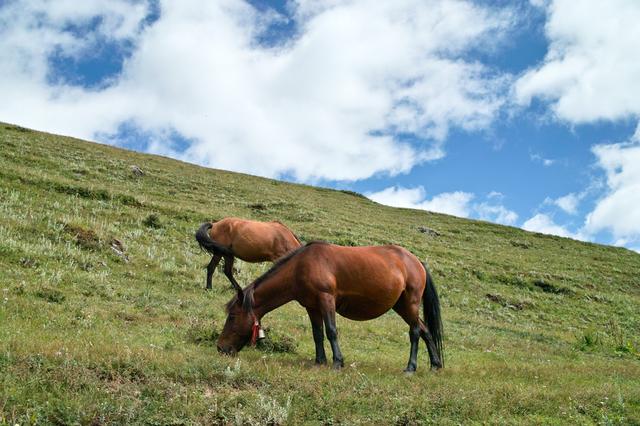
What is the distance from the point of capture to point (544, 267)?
3912cm

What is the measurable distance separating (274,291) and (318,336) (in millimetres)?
1144

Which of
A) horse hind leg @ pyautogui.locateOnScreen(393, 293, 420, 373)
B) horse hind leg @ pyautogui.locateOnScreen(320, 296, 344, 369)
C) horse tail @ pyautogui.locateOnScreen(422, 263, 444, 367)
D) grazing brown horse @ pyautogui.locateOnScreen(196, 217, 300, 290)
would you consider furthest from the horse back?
grazing brown horse @ pyautogui.locateOnScreen(196, 217, 300, 290)

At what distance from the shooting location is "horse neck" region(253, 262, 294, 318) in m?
9.96

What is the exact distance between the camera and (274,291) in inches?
394

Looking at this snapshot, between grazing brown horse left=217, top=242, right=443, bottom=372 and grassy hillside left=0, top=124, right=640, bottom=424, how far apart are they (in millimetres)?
611

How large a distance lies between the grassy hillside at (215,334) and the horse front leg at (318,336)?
1.89ft

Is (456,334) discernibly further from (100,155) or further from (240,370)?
(100,155)

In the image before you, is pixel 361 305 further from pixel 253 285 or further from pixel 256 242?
pixel 256 242

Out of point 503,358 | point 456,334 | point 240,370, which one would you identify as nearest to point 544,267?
point 456,334

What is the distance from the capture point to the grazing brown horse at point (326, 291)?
971 cm

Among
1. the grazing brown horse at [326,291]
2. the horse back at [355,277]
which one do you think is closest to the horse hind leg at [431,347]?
the grazing brown horse at [326,291]

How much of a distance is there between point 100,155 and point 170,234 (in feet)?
92.3

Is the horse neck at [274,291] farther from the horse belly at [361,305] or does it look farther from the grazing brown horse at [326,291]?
the horse belly at [361,305]

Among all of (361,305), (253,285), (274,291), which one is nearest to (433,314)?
(361,305)
